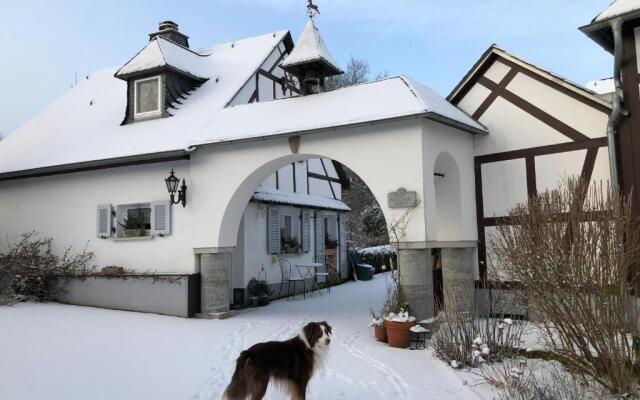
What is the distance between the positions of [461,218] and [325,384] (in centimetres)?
463

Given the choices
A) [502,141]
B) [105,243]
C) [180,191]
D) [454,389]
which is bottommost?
[454,389]

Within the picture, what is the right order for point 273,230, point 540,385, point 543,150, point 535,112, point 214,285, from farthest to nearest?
point 273,230 < point 214,285 < point 535,112 < point 543,150 < point 540,385

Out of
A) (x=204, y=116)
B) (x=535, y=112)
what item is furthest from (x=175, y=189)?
(x=535, y=112)

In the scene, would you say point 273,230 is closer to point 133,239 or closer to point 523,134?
point 133,239

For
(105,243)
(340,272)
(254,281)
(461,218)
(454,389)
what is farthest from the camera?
(340,272)

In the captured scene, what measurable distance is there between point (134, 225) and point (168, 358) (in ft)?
17.3

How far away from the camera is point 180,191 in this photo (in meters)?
10.5

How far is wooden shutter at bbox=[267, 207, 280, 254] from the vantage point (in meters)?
13.4

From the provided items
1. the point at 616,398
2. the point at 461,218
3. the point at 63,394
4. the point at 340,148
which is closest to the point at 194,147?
the point at 340,148

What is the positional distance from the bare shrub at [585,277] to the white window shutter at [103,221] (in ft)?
29.9

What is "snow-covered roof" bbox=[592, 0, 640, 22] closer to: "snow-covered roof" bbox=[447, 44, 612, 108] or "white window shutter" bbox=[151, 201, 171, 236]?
"snow-covered roof" bbox=[447, 44, 612, 108]

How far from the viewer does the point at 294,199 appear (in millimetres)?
14578

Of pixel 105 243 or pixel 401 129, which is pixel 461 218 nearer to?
pixel 401 129

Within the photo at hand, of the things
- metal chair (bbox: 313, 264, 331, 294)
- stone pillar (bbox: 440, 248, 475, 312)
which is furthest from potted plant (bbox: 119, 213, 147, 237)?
stone pillar (bbox: 440, 248, 475, 312)
